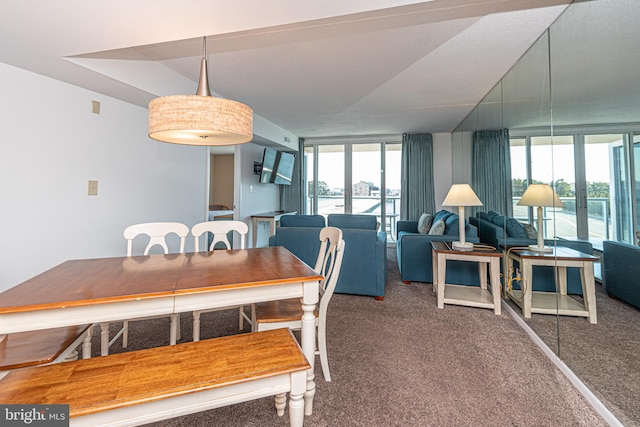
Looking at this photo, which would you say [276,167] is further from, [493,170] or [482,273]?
[482,273]

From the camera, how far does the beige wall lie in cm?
721

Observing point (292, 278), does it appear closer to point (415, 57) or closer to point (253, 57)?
point (253, 57)

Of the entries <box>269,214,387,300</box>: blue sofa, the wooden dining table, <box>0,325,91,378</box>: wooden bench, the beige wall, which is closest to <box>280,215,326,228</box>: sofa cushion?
<box>269,214,387,300</box>: blue sofa

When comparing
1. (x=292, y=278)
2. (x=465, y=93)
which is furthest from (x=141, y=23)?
(x=465, y=93)

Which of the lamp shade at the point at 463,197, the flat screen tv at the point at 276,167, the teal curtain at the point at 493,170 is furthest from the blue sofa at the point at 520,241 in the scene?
the flat screen tv at the point at 276,167

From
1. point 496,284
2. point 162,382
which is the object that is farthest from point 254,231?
point 162,382

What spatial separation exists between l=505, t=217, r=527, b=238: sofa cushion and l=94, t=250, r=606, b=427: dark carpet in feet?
2.58

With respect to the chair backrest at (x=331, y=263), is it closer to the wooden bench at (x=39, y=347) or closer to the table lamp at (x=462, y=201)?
the wooden bench at (x=39, y=347)

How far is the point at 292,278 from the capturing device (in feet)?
4.41

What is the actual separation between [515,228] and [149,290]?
2975 mm

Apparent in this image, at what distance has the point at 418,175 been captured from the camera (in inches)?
224

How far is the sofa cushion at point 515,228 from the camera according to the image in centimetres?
245

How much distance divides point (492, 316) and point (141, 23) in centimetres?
352

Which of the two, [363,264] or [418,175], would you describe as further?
[418,175]
